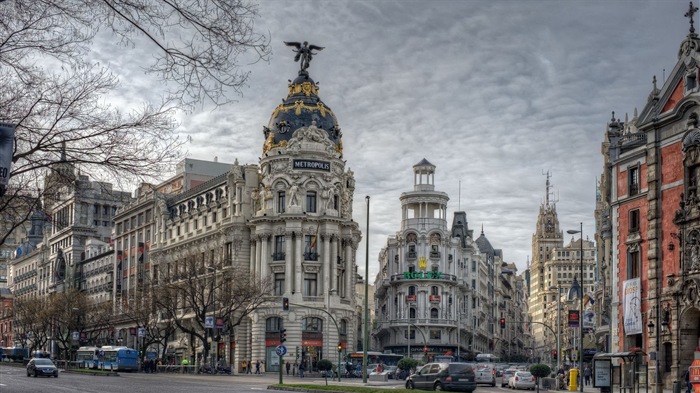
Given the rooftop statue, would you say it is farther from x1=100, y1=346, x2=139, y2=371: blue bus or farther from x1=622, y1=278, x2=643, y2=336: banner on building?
x1=622, y1=278, x2=643, y2=336: banner on building

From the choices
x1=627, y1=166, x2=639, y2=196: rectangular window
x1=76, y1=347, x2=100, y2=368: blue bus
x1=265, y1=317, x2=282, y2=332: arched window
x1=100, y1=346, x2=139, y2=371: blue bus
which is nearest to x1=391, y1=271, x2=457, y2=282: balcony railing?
x1=265, y1=317, x2=282, y2=332: arched window

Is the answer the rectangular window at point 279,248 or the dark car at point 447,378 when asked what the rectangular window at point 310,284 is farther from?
the dark car at point 447,378

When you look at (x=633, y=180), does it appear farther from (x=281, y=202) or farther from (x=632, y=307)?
(x=281, y=202)

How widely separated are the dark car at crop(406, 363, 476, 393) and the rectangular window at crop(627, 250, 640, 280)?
54.7 feet

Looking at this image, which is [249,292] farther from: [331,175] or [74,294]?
[74,294]

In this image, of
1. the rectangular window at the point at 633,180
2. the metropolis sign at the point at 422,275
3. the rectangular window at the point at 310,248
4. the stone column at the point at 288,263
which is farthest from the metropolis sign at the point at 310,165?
the rectangular window at the point at 633,180

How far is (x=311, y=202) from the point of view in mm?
96438

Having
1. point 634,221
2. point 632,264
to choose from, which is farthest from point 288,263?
point 634,221

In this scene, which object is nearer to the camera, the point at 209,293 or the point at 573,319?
the point at 573,319

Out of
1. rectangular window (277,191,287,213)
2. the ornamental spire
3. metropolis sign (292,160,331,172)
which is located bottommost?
rectangular window (277,191,287,213)

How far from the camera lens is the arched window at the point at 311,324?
95.1 m

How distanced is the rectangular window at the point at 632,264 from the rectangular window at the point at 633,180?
377 cm

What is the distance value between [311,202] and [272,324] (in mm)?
12854

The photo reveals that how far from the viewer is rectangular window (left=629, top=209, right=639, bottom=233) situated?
5925 cm
